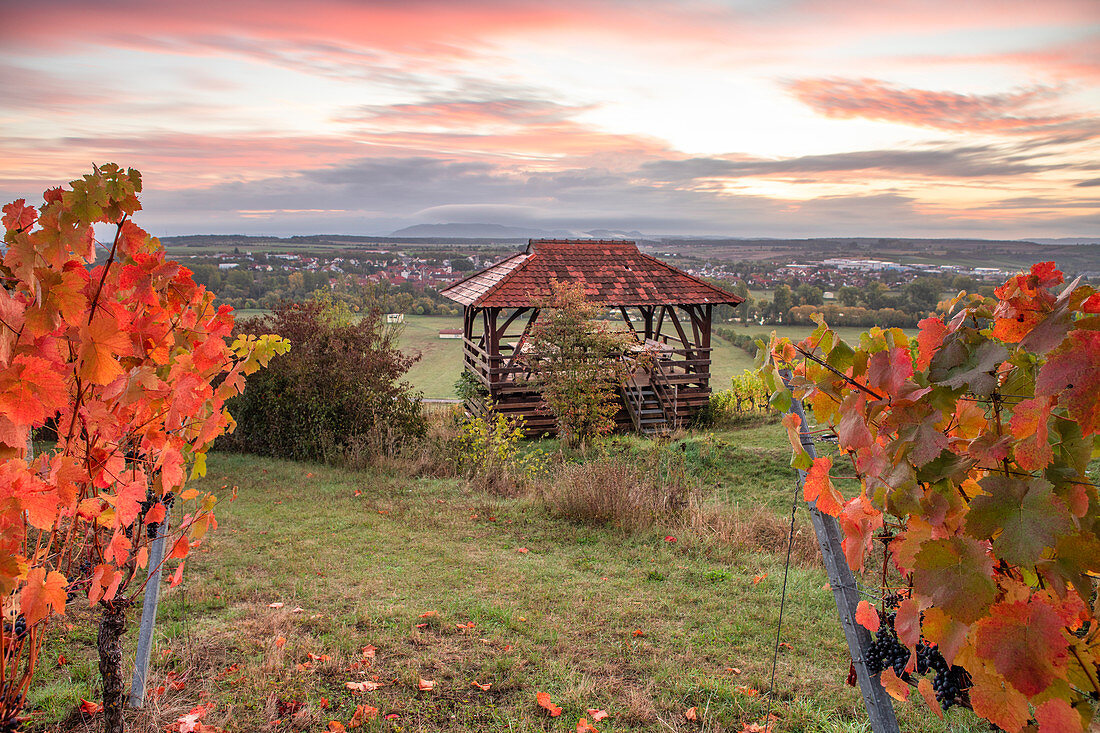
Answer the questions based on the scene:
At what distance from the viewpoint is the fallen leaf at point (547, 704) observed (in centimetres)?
333

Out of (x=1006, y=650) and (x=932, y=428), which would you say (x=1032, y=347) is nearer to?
(x=932, y=428)

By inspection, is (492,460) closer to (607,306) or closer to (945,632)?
(607,306)

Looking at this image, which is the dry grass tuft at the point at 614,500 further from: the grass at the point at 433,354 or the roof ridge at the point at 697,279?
the grass at the point at 433,354

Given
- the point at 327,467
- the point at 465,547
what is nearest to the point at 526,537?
the point at 465,547

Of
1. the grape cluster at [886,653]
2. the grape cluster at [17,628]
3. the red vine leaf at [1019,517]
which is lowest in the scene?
the grape cluster at [17,628]

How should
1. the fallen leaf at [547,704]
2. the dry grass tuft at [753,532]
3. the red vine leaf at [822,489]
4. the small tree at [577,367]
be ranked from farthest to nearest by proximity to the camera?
the small tree at [577,367]
the dry grass tuft at [753,532]
the fallen leaf at [547,704]
the red vine leaf at [822,489]

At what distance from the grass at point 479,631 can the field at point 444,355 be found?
15.2m

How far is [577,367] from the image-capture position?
12031mm

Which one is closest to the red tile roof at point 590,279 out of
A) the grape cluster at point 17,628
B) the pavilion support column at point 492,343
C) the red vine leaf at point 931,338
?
the pavilion support column at point 492,343

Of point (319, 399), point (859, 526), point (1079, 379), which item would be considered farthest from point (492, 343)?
point (1079, 379)

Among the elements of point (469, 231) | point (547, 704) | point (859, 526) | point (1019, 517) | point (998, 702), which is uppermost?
point (469, 231)

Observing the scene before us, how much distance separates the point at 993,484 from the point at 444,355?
31.0m

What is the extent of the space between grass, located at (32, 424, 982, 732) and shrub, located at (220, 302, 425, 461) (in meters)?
3.47

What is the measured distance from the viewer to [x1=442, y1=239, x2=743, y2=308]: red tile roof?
15.5 meters
